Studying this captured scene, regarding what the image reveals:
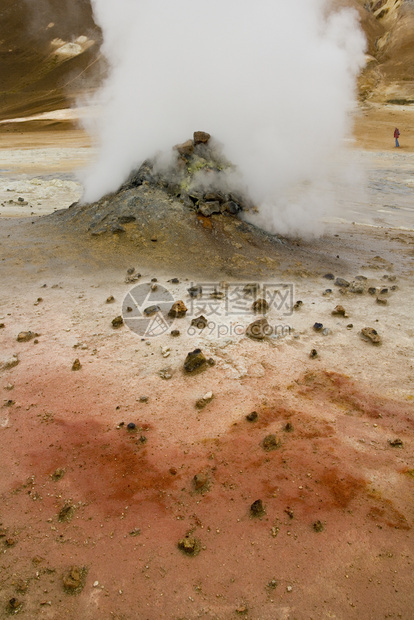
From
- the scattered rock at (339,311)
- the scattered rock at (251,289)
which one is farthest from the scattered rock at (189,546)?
the scattered rock at (251,289)

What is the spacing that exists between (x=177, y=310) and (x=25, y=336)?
168 cm

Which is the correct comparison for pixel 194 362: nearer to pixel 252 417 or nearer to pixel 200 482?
pixel 252 417

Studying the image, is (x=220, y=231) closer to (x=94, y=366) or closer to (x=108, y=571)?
(x=94, y=366)

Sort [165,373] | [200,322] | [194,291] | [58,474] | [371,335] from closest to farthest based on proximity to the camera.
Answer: [58,474] → [165,373] → [371,335] → [200,322] → [194,291]

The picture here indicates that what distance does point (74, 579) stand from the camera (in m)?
2.25

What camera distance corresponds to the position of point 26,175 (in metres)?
14.6

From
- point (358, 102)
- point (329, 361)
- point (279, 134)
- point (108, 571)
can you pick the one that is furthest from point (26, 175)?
point (358, 102)

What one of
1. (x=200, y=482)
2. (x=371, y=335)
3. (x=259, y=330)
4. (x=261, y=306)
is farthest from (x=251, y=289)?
(x=200, y=482)

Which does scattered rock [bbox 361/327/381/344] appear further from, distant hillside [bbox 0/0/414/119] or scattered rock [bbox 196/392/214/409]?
distant hillside [bbox 0/0/414/119]

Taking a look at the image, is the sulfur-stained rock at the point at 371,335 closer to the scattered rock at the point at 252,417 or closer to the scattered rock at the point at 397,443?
the scattered rock at the point at 397,443

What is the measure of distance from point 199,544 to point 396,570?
1.09 m

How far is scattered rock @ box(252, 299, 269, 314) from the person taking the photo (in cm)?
500

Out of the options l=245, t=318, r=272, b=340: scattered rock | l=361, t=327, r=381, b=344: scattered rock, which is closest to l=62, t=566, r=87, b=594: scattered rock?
l=245, t=318, r=272, b=340: scattered rock

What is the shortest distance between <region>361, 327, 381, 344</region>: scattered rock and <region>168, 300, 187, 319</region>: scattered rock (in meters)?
1.98
